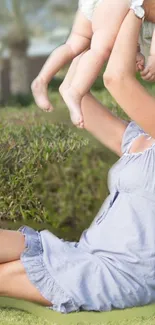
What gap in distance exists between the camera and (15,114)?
424cm

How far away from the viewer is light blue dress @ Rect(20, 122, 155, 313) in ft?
9.05

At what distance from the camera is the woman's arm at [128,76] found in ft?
8.72

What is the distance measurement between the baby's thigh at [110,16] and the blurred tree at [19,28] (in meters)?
1.97

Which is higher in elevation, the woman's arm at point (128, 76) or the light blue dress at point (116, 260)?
the woman's arm at point (128, 76)

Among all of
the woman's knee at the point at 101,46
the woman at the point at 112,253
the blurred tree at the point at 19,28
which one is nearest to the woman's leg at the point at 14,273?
the woman at the point at 112,253

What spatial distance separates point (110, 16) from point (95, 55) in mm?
141

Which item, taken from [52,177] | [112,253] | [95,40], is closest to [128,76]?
[95,40]

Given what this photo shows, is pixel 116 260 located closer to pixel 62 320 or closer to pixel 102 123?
pixel 62 320

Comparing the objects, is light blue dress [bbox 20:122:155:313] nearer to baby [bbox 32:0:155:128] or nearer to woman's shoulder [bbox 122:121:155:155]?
woman's shoulder [bbox 122:121:155:155]

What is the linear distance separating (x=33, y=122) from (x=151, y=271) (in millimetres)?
1462

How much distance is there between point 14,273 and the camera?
9.23 feet

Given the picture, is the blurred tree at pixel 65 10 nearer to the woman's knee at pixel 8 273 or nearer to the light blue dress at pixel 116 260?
the light blue dress at pixel 116 260

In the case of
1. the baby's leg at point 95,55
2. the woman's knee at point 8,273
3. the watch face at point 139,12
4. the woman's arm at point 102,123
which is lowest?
the woman's knee at point 8,273

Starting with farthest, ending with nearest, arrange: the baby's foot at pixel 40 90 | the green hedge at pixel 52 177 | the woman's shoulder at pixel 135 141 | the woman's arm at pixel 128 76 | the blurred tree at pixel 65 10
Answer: the blurred tree at pixel 65 10 < the green hedge at pixel 52 177 < the baby's foot at pixel 40 90 < the woman's shoulder at pixel 135 141 < the woman's arm at pixel 128 76
